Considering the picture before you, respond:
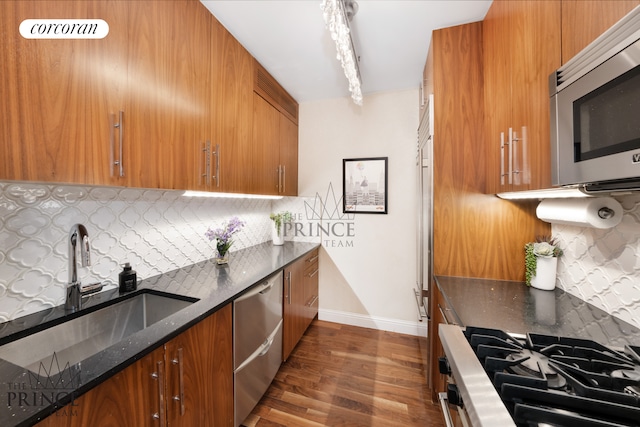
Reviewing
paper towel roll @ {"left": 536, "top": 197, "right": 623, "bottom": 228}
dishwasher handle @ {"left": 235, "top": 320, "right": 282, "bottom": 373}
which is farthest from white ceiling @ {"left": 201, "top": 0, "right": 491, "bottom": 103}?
dishwasher handle @ {"left": 235, "top": 320, "right": 282, "bottom": 373}

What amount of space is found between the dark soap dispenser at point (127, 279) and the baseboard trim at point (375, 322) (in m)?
1.95

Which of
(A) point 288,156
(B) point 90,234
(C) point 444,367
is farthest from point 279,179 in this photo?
(C) point 444,367

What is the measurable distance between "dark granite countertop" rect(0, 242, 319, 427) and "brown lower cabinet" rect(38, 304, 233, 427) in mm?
47

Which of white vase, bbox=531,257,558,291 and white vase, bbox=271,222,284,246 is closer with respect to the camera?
white vase, bbox=531,257,558,291

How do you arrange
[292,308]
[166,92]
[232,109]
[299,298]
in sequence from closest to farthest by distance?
1. [166,92]
2. [232,109]
3. [292,308]
4. [299,298]

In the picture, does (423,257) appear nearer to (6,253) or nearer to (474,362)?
(474,362)

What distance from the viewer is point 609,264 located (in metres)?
1.03

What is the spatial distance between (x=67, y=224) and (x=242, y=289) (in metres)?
0.84

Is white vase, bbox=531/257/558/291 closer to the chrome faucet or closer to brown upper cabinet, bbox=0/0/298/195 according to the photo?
brown upper cabinet, bbox=0/0/298/195

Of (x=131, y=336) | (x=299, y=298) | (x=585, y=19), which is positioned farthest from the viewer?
(x=299, y=298)

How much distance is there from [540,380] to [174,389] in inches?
47.0

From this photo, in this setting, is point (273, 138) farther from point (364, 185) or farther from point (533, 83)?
point (533, 83)

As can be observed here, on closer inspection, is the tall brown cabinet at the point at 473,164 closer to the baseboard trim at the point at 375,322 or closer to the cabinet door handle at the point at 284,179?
the baseboard trim at the point at 375,322

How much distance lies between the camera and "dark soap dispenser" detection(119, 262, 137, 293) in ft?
3.98
